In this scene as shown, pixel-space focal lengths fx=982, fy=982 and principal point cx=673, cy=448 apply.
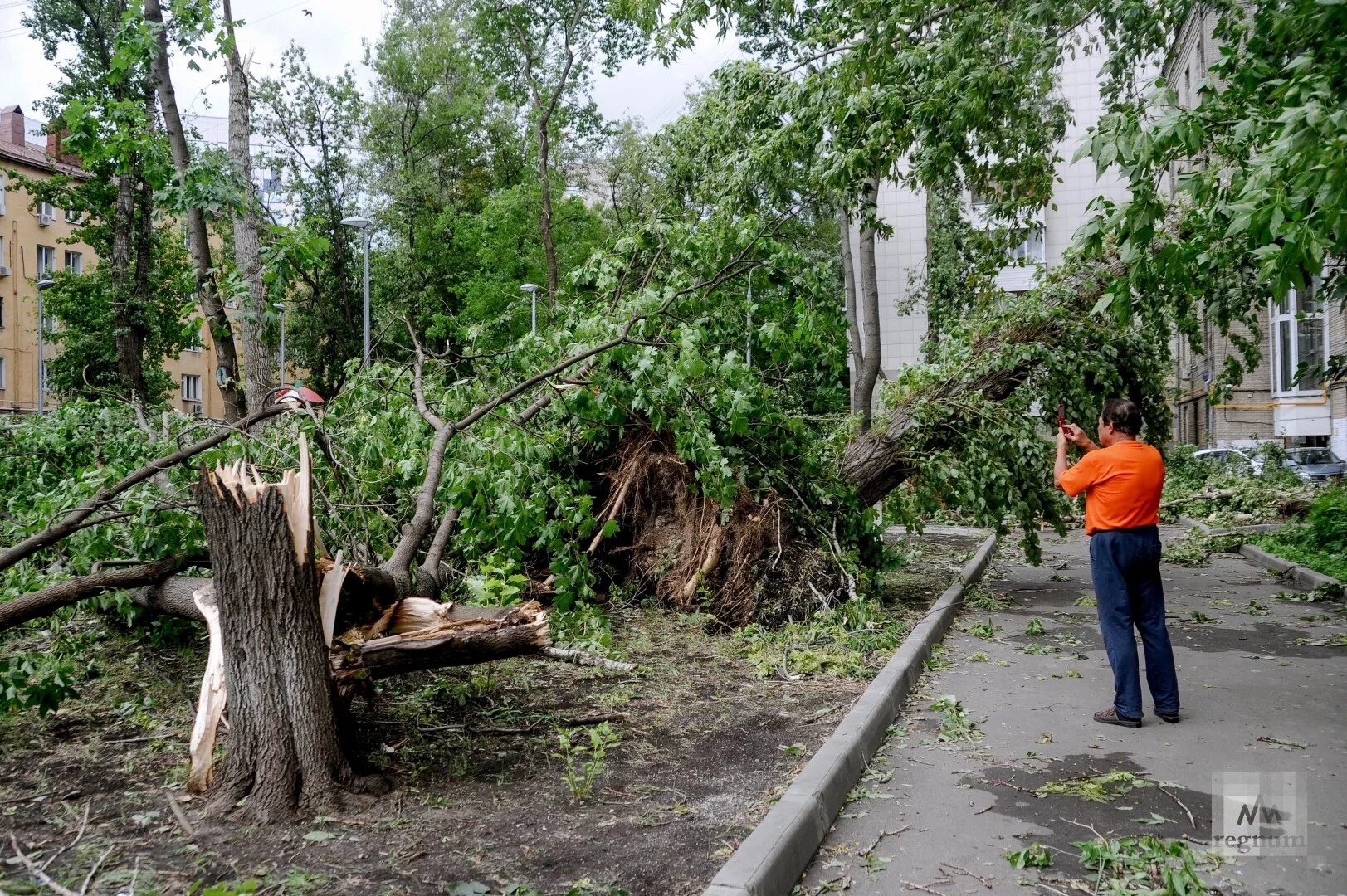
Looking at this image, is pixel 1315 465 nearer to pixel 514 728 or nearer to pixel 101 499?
pixel 514 728

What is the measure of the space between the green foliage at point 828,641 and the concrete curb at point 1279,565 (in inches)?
204

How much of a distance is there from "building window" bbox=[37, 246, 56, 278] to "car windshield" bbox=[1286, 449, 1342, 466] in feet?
154

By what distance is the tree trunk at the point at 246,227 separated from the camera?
10180 mm

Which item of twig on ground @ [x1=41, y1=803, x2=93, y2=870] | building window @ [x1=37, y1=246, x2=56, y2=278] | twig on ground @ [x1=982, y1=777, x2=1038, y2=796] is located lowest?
twig on ground @ [x1=982, y1=777, x2=1038, y2=796]

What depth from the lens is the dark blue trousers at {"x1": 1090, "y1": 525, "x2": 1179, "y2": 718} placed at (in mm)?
5613

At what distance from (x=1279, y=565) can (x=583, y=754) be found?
10.8m

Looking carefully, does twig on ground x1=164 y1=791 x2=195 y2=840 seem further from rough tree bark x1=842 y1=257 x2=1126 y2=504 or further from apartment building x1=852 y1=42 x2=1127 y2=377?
apartment building x1=852 y1=42 x2=1127 y2=377

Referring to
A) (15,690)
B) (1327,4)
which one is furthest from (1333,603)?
(15,690)

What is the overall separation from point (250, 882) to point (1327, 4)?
15.6ft

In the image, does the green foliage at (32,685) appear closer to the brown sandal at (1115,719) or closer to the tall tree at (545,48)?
the brown sandal at (1115,719)

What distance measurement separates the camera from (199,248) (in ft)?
33.5

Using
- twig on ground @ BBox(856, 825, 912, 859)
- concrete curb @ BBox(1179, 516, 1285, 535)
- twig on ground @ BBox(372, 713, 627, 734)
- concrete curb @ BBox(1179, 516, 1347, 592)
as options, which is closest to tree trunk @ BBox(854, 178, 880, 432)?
concrete curb @ BBox(1179, 516, 1285, 535)

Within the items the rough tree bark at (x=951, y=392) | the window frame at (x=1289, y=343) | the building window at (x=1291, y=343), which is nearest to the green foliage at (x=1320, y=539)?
the rough tree bark at (x=951, y=392)

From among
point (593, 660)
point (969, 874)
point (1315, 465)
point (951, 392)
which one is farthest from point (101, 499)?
point (1315, 465)
